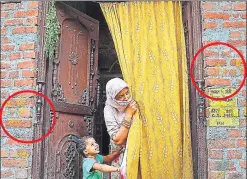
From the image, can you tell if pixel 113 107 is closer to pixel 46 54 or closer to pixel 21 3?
pixel 46 54

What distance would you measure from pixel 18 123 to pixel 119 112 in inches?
34.0

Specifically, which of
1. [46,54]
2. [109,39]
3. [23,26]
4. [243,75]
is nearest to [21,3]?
[23,26]

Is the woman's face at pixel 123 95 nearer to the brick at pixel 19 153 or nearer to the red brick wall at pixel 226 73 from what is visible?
the red brick wall at pixel 226 73

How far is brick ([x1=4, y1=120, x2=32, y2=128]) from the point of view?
10.1 feet

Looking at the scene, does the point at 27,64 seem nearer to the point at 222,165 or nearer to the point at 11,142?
the point at 11,142

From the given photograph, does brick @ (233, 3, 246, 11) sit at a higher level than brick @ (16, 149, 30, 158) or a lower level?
higher

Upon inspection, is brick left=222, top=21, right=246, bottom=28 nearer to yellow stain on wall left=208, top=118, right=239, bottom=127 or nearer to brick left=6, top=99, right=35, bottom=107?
yellow stain on wall left=208, top=118, right=239, bottom=127

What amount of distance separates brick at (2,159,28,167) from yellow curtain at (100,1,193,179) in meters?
0.88

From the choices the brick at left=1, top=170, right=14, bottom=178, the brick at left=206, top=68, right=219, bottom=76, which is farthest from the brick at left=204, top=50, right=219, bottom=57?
the brick at left=1, top=170, right=14, bottom=178

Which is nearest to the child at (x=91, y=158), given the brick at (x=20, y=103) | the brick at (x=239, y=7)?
the brick at (x=20, y=103)

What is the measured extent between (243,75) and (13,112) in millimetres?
1940

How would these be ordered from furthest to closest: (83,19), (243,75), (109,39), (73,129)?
(109,39)
(83,19)
(73,129)
(243,75)

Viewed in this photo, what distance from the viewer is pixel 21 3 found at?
3.28 meters

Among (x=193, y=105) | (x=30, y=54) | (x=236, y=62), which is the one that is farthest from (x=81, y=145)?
(x=236, y=62)
